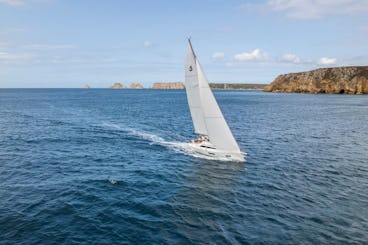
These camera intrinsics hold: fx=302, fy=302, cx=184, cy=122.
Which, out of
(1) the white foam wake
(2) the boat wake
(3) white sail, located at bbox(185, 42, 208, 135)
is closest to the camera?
(3) white sail, located at bbox(185, 42, 208, 135)

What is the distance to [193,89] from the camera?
3928cm

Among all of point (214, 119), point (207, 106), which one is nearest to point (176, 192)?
point (214, 119)

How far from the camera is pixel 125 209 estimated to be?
2462 centimetres

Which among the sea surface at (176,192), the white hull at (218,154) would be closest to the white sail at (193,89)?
the white hull at (218,154)

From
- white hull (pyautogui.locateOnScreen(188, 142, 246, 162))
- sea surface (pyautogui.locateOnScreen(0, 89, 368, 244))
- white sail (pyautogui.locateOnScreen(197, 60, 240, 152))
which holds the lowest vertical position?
sea surface (pyautogui.locateOnScreen(0, 89, 368, 244))

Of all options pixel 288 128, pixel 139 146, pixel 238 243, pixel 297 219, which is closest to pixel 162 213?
pixel 238 243

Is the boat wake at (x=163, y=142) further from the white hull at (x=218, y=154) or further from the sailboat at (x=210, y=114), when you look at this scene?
the sailboat at (x=210, y=114)

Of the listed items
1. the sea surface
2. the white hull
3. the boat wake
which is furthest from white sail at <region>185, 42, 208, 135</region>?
the sea surface

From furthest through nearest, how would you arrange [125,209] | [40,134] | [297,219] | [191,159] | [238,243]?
[40,134] → [191,159] → [125,209] → [297,219] → [238,243]

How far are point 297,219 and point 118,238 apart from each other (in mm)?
13363

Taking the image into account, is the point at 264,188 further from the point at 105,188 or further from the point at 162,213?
the point at 105,188

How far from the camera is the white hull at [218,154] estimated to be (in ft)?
126

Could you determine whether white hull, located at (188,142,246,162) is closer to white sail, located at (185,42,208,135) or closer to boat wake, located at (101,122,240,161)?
boat wake, located at (101,122,240,161)

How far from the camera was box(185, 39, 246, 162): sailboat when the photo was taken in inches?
1492
